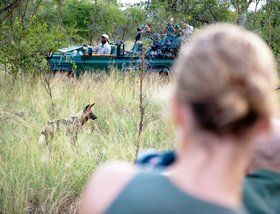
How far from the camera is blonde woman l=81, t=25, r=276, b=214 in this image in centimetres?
104

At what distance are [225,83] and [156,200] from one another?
26 cm

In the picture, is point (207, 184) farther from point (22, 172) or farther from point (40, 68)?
point (40, 68)

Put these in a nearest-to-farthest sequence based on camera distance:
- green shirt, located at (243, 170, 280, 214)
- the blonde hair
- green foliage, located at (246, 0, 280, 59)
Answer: the blonde hair < green shirt, located at (243, 170, 280, 214) < green foliage, located at (246, 0, 280, 59)

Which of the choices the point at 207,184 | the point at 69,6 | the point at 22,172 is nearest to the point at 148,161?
the point at 207,184

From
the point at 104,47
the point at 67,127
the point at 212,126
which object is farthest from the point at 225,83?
the point at 104,47

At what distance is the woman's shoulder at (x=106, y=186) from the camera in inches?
44.1

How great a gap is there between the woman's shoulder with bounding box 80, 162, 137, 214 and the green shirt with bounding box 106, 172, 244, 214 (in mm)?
17

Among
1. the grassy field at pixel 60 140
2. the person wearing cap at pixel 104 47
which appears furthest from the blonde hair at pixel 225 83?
the person wearing cap at pixel 104 47

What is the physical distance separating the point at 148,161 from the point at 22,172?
284 cm

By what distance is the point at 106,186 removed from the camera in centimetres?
114

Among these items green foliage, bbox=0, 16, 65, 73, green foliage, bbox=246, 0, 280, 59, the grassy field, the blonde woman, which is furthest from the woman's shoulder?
green foliage, bbox=246, 0, 280, 59

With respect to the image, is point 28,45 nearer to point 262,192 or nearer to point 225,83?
point 262,192

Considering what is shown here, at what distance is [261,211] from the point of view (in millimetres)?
1551

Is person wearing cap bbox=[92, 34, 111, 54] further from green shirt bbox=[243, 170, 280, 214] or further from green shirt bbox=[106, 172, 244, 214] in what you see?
green shirt bbox=[106, 172, 244, 214]
